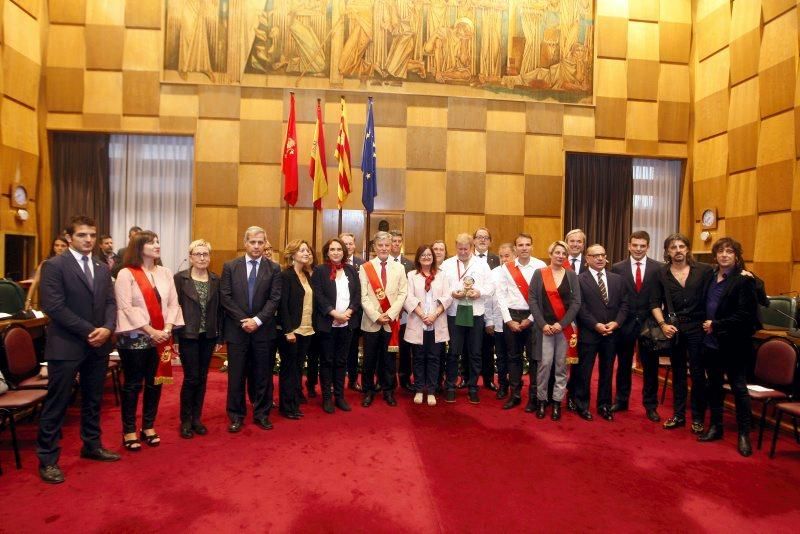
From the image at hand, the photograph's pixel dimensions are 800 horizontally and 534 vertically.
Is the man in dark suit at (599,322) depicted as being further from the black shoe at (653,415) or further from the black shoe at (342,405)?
the black shoe at (342,405)

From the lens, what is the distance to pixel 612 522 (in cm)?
236

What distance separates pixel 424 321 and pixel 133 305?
218 cm

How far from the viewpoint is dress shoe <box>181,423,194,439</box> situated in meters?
3.37

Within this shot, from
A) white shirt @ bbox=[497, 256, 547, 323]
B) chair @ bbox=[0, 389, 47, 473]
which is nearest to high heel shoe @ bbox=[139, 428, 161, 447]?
chair @ bbox=[0, 389, 47, 473]

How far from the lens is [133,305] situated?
3.00 meters

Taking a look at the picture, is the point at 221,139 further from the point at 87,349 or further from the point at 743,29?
the point at 743,29

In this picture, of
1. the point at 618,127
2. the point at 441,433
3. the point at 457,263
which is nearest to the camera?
the point at 441,433

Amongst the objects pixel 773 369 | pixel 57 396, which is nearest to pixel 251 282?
pixel 57 396

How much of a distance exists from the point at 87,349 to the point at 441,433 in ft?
7.64

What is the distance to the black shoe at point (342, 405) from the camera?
158 inches

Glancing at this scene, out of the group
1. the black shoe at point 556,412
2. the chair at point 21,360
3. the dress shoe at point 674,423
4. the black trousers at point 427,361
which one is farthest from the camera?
the black trousers at point 427,361

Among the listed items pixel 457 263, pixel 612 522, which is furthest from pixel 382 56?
pixel 612 522

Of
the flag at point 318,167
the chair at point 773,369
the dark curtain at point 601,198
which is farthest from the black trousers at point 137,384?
the dark curtain at point 601,198

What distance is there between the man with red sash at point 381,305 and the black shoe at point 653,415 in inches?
81.2
